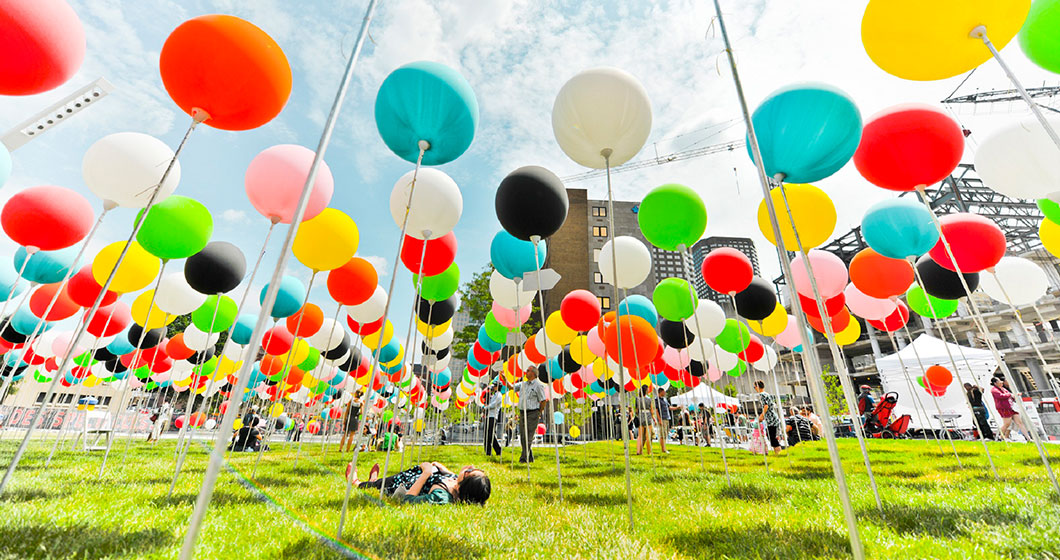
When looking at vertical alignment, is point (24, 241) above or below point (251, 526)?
above

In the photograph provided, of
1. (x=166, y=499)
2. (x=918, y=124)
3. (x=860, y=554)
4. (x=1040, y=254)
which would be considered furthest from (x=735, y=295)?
(x=1040, y=254)

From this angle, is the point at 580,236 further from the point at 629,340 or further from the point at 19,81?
the point at 19,81

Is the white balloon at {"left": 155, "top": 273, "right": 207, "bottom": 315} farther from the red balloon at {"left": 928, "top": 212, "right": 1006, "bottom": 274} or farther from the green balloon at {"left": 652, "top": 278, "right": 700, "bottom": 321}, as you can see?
the red balloon at {"left": 928, "top": 212, "right": 1006, "bottom": 274}

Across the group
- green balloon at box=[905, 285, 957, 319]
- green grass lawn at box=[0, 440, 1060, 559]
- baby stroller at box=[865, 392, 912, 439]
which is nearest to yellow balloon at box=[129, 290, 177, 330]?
green grass lawn at box=[0, 440, 1060, 559]

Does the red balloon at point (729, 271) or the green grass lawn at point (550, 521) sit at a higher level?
the red balloon at point (729, 271)

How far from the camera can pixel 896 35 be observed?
9.32 feet

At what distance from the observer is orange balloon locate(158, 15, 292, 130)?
247 centimetres

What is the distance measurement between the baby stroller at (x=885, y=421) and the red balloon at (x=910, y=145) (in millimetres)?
15119

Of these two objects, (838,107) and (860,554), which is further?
(838,107)

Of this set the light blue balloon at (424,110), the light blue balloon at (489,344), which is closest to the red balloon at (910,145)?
the light blue balloon at (424,110)

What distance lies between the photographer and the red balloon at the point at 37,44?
2.18 meters

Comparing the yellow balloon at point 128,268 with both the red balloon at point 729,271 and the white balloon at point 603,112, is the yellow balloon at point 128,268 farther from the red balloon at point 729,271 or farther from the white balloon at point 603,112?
the red balloon at point 729,271

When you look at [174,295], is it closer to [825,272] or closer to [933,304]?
[825,272]

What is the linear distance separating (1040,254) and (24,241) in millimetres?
47966
